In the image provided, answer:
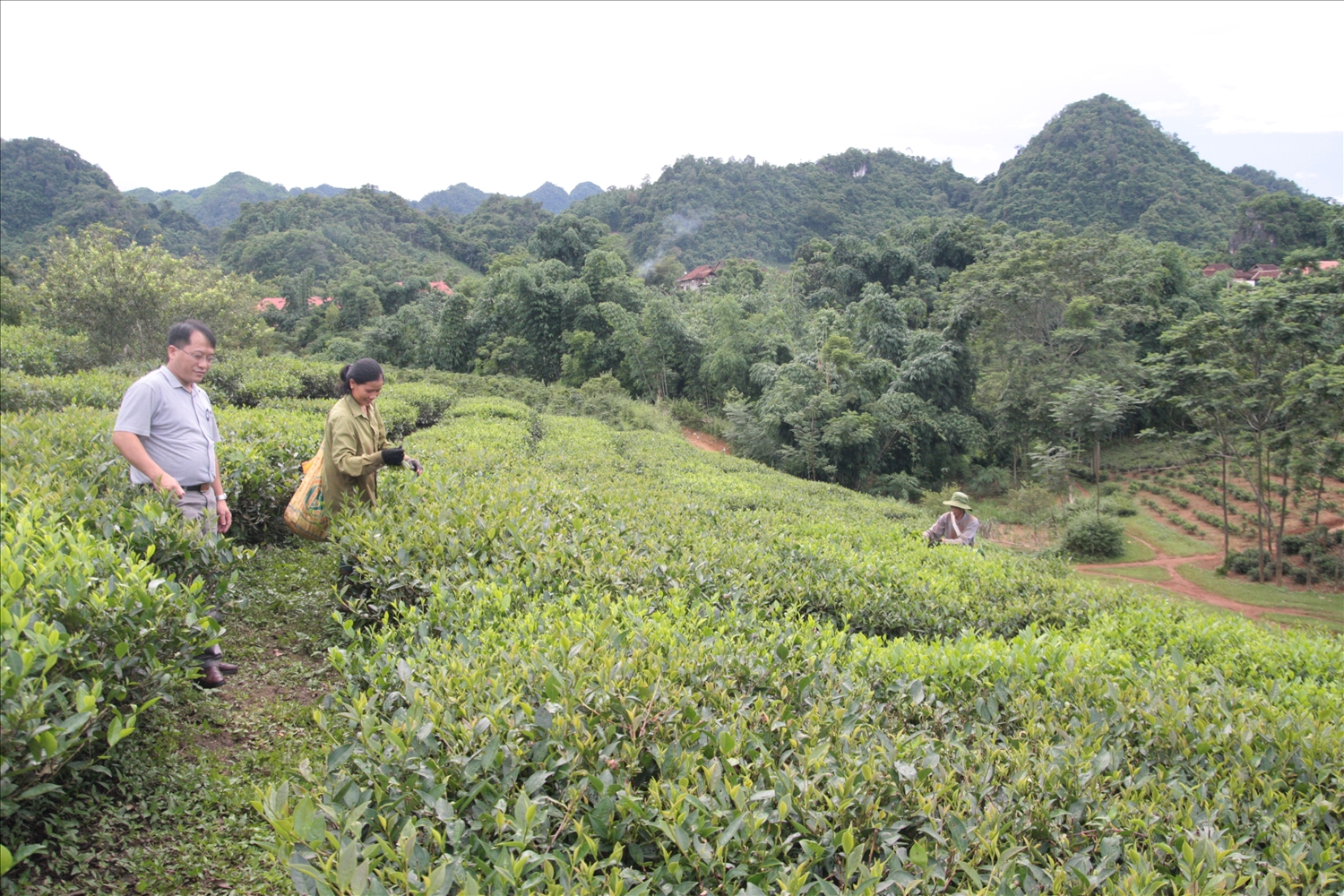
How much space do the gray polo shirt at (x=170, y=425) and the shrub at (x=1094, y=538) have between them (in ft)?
61.8

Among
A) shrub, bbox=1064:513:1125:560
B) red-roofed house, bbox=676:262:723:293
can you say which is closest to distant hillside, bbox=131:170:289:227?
red-roofed house, bbox=676:262:723:293

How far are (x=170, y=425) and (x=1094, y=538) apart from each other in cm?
1951

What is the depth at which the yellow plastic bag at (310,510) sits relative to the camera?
4.52 meters

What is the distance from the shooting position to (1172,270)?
29.1 m

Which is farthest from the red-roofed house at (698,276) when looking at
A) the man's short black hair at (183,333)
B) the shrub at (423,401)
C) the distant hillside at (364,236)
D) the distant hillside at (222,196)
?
the distant hillside at (222,196)

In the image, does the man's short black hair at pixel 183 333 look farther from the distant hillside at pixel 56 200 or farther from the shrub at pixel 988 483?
the distant hillside at pixel 56 200

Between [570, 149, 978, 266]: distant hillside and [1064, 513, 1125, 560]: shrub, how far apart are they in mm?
46505

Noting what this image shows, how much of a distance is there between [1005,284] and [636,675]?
24.7m

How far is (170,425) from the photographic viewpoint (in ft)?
12.5

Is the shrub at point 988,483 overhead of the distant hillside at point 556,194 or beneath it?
beneath

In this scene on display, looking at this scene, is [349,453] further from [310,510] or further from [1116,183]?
[1116,183]

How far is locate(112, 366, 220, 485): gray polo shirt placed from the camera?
12.1ft

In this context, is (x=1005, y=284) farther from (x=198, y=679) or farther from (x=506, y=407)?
(x=198, y=679)

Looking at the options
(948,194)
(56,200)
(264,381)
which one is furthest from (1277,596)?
(56,200)
